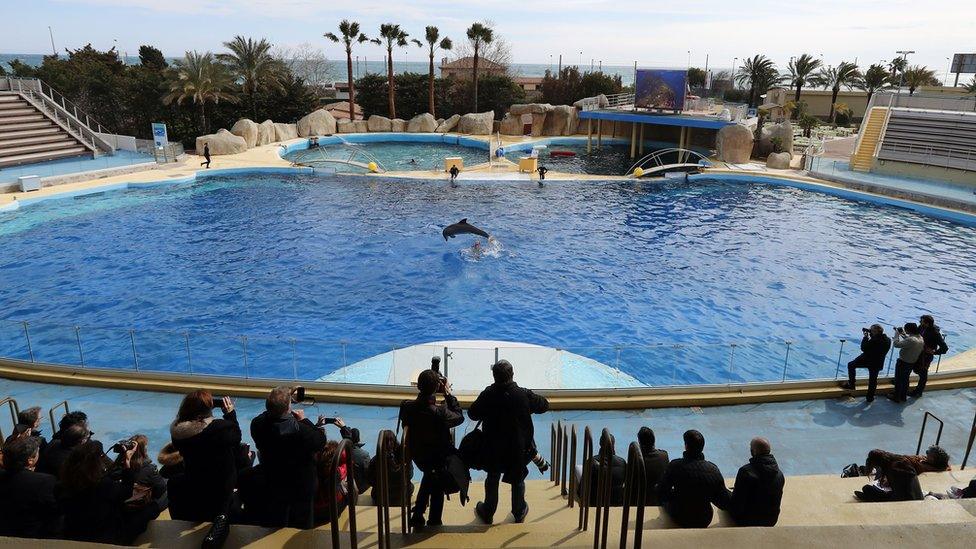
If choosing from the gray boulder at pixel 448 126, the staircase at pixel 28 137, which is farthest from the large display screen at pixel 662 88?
the staircase at pixel 28 137

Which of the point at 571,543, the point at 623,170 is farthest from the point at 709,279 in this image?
the point at 623,170

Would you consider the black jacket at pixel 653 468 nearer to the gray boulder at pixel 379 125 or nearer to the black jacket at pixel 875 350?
the black jacket at pixel 875 350

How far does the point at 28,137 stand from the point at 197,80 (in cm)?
813

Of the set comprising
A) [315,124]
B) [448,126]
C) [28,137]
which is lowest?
[28,137]

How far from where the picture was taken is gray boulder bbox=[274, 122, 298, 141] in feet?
128

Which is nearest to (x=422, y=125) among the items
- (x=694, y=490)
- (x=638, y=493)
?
(x=694, y=490)

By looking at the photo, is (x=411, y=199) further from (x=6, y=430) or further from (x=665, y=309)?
(x=6, y=430)

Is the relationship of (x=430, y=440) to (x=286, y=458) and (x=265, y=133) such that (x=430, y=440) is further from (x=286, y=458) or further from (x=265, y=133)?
(x=265, y=133)

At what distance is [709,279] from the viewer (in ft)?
56.9

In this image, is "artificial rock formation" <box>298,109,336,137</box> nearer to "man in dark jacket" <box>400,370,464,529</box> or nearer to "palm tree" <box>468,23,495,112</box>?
"palm tree" <box>468,23,495,112</box>

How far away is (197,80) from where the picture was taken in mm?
34094

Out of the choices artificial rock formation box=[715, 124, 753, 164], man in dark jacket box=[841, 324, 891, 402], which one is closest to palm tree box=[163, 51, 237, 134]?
artificial rock formation box=[715, 124, 753, 164]

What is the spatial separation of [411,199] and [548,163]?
12.2 metres

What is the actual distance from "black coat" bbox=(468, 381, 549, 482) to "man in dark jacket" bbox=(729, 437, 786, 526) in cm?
162
